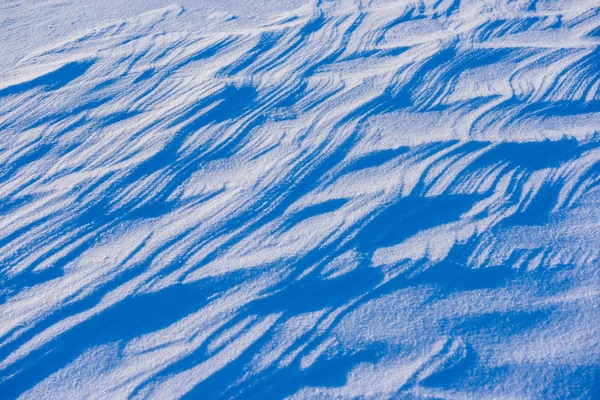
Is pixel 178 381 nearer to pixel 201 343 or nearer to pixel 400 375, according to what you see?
pixel 201 343

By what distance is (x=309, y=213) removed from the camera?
4.33 ft

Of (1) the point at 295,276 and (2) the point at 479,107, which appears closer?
(1) the point at 295,276

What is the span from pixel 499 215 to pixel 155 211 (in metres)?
1.08

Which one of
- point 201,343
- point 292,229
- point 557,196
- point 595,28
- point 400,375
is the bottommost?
point 400,375

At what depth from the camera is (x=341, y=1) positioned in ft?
6.63

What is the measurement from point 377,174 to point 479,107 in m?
0.50

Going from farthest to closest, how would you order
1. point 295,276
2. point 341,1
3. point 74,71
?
point 341,1
point 74,71
point 295,276

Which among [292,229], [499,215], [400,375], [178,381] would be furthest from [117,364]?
[499,215]

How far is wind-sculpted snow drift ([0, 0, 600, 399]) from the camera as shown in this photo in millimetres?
1094

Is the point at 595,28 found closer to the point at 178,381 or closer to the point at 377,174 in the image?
the point at 377,174

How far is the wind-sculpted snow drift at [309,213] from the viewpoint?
109cm

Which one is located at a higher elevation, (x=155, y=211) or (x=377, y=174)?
(x=155, y=211)

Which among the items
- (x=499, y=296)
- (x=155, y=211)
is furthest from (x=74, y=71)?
(x=499, y=296)

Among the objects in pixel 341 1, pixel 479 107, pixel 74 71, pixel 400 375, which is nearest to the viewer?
pixel 400 375
